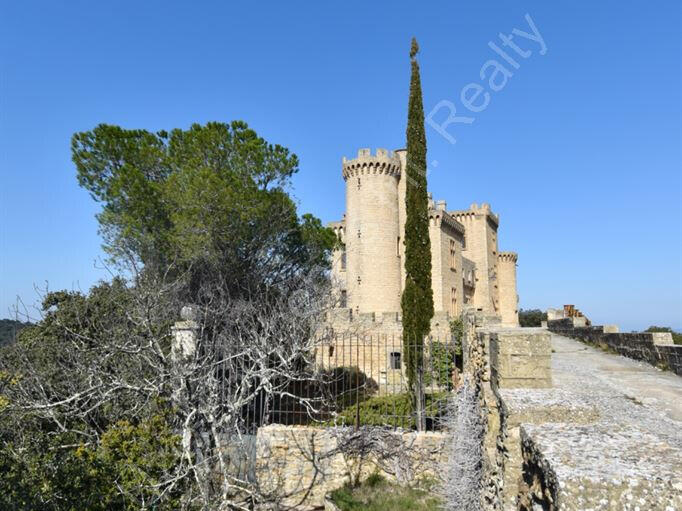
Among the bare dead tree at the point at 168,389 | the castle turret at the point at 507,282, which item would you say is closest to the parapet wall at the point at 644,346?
the bare dead tree at the point at 168,389

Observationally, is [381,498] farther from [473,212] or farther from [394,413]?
[473,212]

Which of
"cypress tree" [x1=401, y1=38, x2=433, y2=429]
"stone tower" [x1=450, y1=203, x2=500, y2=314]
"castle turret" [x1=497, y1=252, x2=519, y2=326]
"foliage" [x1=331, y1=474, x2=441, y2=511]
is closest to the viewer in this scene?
"foliage" [x1=331, y1=474, x2=441, y2=511]

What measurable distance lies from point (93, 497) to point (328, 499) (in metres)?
3.51

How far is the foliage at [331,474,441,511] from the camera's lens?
6938 mm

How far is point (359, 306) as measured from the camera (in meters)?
26.4

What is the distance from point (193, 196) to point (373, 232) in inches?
591

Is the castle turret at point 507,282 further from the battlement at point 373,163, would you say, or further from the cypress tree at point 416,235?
the cypress tree at point 416,235

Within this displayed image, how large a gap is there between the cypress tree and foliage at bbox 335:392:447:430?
370cm

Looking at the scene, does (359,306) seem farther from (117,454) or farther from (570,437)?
(570,437)

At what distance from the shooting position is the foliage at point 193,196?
13.4m

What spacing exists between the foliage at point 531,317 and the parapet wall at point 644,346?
32235 mm

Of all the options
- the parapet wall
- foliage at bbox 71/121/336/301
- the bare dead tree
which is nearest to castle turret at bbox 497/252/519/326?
the parapet wall

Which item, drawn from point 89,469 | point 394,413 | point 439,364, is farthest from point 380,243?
point 89,469

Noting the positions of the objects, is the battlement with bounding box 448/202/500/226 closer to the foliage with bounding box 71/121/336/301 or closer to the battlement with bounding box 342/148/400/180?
the battlement with bounding box 342/148/400/180
